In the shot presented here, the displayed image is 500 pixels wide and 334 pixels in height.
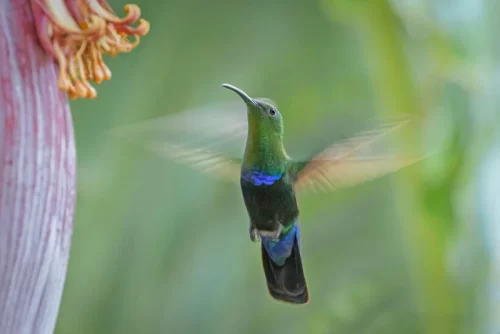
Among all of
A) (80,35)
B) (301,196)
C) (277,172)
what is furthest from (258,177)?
(301,196)

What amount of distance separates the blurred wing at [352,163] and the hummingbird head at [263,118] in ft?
0.14

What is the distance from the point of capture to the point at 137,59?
98 centimetres

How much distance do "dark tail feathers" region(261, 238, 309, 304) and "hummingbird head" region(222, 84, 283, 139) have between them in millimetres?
126

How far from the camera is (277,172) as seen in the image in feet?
1.90

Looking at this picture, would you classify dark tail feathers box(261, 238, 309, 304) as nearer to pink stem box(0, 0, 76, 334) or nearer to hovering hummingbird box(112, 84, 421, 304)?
hovering hummingbird box(112, 84, 421, 304)

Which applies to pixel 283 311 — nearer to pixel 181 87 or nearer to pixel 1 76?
pixel 181 87

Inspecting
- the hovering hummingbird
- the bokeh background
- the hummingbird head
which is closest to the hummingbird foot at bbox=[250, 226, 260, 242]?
the hovering hummingbird

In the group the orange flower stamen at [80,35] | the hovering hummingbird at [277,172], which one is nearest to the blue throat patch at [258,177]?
the hovering hummingbird at [277,172]

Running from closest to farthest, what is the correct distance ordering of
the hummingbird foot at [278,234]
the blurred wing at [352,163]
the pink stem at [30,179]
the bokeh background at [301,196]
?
the pink stem at [30,179]
the blurred wing at [352,163]
the hummingbird foot at [278,234]
the bokeh background at [301,196]

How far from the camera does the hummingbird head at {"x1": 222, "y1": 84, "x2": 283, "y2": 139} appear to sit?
532 mm

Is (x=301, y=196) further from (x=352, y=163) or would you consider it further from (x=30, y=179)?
(x=30, y=179)

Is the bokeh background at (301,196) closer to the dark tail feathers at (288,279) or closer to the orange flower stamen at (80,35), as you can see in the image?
the dark tail feathers at (288,279)

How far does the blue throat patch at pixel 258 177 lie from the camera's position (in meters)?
0.57

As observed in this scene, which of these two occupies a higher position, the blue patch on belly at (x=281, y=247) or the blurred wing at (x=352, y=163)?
the blurred wing at (x=352, y=163)
